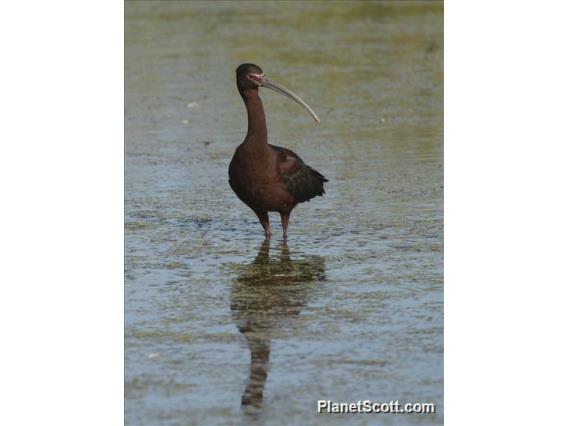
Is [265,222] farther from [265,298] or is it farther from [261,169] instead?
[265,298]

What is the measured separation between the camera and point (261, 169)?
880 centimetres

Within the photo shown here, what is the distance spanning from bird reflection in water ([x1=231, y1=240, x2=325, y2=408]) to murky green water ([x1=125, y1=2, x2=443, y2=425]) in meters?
0.02

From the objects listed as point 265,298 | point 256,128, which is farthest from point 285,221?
point 265,298

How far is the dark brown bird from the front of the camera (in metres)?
8.77

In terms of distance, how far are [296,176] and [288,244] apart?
1.52ft

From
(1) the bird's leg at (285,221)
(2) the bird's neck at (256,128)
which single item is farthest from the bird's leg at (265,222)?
(2) the bird's neck at (256,128)

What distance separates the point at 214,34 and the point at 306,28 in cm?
150

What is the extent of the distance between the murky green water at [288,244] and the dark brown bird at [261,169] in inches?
12.2

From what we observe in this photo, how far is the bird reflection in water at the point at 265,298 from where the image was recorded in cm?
629

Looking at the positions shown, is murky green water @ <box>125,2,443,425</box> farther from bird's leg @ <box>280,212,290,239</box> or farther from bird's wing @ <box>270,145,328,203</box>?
bird's wing @ <box>270,145,328,203</box>

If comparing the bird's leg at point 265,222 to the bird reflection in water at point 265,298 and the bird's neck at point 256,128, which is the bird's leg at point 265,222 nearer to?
the bird reflection in water at point 265,298

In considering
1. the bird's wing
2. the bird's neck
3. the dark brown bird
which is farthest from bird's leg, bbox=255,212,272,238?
the bird's neck
